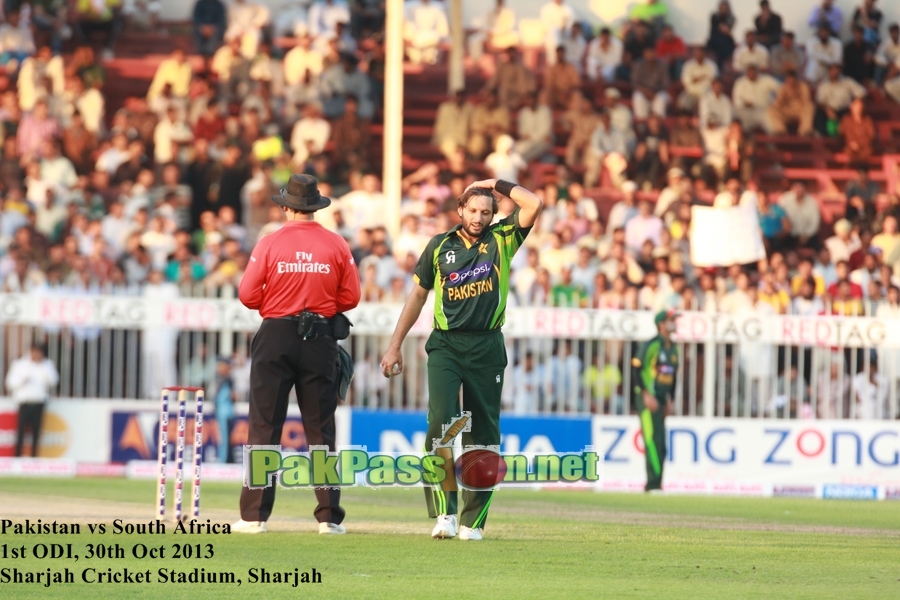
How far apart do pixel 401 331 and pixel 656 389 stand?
7802 mm

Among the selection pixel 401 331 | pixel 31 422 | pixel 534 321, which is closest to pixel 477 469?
pixel 401 331

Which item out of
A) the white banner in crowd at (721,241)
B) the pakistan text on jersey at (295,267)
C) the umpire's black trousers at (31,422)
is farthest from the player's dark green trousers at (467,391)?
the white banner in crowd at (721,241)

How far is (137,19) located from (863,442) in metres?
16.3

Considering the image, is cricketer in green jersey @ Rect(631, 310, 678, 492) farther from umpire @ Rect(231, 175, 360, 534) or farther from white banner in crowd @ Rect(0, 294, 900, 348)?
umpire @ Rect(231, 175, 360, 534)

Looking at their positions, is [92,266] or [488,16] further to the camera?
[488,16]

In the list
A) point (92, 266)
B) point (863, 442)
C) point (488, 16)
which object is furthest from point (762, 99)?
point (92, 266)

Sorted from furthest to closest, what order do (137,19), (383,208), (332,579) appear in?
1. (137,19)
2. (383,208)
3. (332,579)

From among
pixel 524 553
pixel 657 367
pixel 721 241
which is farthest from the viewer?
pixel 721 241

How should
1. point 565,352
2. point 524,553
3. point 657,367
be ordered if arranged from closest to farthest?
point 524,553, point 657,367, point 565,352

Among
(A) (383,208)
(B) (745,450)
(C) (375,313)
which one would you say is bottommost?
(B) (745,450)

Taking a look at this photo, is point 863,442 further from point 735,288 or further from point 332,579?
point 332,579

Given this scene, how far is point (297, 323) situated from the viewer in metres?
10.2

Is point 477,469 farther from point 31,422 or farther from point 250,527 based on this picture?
point 31,422

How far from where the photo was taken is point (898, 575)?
8844mm
